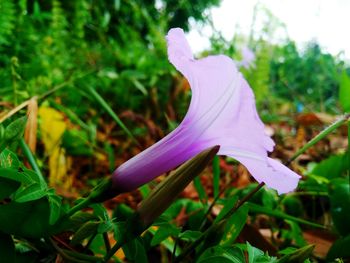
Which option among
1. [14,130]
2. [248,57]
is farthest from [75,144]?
[248,57]

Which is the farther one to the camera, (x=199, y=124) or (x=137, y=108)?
(x=137, y=108)

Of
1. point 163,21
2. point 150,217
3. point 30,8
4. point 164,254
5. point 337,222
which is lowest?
point 337,222

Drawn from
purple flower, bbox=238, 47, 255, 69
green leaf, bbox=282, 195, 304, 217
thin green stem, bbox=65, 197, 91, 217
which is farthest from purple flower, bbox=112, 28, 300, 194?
purple flower, bbox=238, 47, 255, 69

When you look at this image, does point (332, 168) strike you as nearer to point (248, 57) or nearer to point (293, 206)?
point (293, 206)

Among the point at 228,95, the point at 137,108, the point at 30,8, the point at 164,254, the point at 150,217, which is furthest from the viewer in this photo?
the point at 30,8

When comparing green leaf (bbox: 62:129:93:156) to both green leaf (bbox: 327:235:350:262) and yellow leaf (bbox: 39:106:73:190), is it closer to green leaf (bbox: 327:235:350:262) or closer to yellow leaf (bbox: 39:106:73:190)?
yellow leaf (bbox: 39:106:73:190)

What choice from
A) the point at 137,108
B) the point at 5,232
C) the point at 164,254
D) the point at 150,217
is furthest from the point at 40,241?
the point at 137,108

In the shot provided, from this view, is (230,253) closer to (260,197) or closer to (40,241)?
(40,241)
